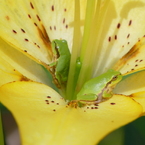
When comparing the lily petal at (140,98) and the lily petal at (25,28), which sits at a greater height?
the lily petal at (25,28)

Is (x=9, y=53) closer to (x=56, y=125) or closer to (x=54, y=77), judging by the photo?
(x=54, y=77)

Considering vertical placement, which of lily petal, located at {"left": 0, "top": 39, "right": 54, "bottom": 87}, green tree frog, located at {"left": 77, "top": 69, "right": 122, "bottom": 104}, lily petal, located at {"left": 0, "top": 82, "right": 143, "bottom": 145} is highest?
lily petal, located at {"left": 0, "top": 39, "right": 54, "bottom": 87}

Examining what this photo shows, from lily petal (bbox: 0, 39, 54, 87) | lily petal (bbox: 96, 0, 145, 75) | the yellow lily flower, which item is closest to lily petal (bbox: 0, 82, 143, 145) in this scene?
the yellow lily flower

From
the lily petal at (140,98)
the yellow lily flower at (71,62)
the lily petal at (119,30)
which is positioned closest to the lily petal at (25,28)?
the yellow lily flower at (71,62)

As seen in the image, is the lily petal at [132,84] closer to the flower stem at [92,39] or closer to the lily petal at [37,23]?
the flower stem at [92,39]

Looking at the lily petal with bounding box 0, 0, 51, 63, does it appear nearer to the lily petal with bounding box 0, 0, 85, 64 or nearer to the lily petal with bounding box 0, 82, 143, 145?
the lily petal with bounding box 0, 0, 85, 64

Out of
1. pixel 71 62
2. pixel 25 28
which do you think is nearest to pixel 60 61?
pixel 71 62

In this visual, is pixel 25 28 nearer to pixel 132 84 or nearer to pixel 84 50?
pixel 84 50
